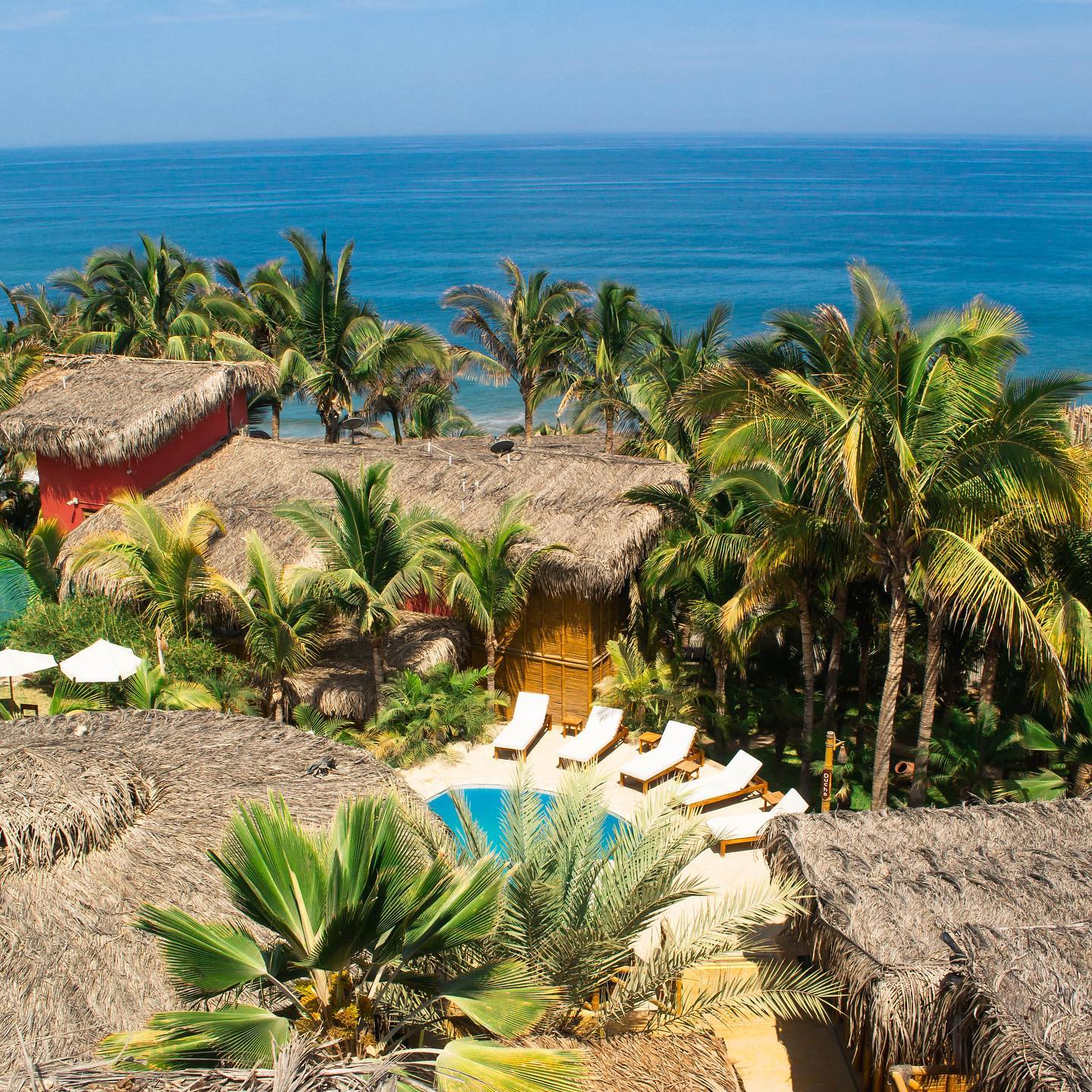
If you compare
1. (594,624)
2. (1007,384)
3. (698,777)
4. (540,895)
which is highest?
(1007,384)

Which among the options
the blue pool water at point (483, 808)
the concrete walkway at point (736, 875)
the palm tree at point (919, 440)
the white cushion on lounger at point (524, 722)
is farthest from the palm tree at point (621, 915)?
the white cushion on lounger at point (524, 722)

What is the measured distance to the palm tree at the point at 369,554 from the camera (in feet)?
42.1

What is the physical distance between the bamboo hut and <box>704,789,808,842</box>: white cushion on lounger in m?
3.08

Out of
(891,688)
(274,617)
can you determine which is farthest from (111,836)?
(891,688)

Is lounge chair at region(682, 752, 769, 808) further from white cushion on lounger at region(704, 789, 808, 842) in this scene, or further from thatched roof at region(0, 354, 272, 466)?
thatched roof at region(0, 354, 272, 466)

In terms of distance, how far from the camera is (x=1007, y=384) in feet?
30.2

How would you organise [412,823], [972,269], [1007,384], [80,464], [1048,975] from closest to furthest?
[1048,975], [412,823], [1007,384], [80,464], [972,269]

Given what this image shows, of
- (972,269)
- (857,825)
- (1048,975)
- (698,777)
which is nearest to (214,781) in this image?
(857,825)

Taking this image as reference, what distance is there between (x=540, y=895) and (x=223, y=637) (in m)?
9.74

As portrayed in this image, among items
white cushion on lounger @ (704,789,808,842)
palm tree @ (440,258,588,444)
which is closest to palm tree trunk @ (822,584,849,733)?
white cushion on lounger @ (704,789,808,842)

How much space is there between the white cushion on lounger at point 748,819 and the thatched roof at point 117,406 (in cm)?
1014

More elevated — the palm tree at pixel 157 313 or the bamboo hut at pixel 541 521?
the palm tree at pixel 157 313

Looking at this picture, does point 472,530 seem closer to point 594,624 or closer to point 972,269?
point 594,624

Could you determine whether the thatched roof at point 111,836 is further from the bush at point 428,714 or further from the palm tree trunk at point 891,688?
the palm tree trunk at point 891,688
